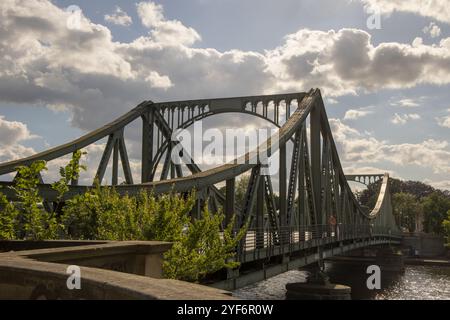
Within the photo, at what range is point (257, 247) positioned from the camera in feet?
78.7

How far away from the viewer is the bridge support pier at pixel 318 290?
3566 cm

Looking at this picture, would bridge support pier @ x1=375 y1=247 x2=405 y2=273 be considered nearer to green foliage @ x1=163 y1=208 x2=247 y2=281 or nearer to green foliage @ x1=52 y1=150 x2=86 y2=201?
green foliage @ x1=163 y1=208 x2=247 y2=281

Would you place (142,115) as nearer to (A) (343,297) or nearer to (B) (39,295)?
(A) (343,297)

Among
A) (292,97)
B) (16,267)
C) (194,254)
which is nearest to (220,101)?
(292,97)

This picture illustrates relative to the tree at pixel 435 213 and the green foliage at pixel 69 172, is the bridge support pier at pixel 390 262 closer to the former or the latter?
the tree at pixel 435 213

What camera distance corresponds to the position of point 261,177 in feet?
81.7

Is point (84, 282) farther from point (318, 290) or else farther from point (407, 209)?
point (407, 209)

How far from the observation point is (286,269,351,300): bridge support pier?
1404 inches

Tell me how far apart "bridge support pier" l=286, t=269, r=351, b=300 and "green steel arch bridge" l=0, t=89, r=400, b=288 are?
2.14 meters

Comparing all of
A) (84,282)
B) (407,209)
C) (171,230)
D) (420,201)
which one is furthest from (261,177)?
(420,201)

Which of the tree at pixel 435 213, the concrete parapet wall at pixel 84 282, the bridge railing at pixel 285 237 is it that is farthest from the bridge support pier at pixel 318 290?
Result: the tree at pixel 435 213

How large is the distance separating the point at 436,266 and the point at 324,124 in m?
48.2

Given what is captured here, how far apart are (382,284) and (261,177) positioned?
1707 inches

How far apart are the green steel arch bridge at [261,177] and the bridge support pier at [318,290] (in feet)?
7.03
